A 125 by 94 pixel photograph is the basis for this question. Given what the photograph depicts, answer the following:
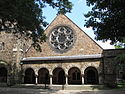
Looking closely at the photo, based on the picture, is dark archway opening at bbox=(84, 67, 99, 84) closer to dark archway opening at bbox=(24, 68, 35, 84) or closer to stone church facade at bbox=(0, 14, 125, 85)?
stone church facade at bbox=(0, 14, 125, 85)

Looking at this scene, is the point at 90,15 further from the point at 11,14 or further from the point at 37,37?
the point at 11,14

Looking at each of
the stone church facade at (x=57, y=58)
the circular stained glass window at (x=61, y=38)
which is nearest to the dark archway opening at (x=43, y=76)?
the stone church facade at (x=57, y=58)

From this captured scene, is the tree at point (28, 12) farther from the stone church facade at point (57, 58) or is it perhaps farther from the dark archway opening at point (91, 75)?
the dark archway opening at point (91, 75)

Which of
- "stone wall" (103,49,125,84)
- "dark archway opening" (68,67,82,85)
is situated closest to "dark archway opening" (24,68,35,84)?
"dark archway opening" (68,67,82,85)

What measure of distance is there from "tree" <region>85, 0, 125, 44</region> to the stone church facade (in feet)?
28.5

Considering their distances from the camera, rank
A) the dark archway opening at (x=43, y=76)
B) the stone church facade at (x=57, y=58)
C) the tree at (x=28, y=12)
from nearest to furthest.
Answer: the tree at (x=28, y=12)
the stone church facade at (x=57, y=58)
the dark archway opening at (x=43, y=76)

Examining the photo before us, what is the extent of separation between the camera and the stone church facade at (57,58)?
80.9 feet

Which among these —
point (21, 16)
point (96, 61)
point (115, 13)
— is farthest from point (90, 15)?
point (96, 61)

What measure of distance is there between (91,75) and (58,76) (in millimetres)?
4478

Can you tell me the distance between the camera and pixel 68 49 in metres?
26.2

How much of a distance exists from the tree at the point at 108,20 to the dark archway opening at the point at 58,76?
12.4 meters

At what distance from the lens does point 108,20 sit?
14.6 metres

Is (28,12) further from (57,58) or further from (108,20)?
(57,58)

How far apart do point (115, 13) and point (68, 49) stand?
12570 mm
